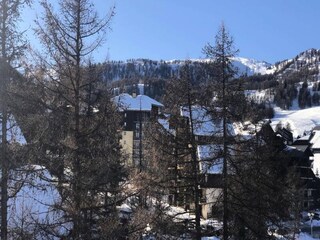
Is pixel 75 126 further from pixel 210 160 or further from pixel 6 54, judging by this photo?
pixel 210 160

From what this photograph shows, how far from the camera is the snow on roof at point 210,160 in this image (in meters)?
18.1

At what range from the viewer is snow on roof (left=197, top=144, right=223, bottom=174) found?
1813 cm

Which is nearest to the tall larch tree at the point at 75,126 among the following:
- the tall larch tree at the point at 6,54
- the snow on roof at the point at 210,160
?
the tall larch tree at the point at 6,54

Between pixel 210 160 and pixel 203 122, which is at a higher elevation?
pixel 203 122

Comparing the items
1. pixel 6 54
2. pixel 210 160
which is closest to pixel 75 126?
pixel 6 54

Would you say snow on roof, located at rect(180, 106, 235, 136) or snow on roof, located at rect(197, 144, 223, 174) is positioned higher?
snow on roof, located at rect(180, 106, 235, 136)

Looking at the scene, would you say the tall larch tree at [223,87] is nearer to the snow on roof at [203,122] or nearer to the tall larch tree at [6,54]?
the snow on roof at [203,122]

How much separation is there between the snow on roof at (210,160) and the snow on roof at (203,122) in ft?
1.91

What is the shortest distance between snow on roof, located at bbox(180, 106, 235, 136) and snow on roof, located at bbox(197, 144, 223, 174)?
0.58m

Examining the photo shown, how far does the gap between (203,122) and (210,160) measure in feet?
5.19

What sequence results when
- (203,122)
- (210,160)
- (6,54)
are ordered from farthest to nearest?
(203,122), (210,160), (6,54)

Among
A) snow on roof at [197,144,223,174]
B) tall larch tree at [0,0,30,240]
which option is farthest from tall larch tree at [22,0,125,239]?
snow on roof at [197,144,223,174]

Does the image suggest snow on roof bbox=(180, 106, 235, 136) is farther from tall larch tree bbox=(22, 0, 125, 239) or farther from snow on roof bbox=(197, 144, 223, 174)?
tall larch tree bbox=(22, 0, 125, 239)

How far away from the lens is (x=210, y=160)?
18.0 m
